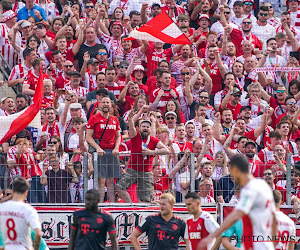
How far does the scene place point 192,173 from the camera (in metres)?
14.7

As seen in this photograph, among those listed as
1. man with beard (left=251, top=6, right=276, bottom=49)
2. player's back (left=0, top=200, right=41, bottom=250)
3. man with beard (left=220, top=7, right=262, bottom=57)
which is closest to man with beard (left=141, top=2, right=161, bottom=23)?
man with beard (left=220, top=7, right=262, bottom=57)

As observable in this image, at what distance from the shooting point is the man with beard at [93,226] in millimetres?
12625

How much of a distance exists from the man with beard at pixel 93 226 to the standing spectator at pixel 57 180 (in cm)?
196

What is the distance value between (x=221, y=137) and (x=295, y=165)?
204cm

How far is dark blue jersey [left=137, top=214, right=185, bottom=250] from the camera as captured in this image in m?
13.1

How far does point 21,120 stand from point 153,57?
4.74m

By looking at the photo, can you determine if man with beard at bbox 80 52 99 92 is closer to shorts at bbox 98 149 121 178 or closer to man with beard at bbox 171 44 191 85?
man with beard at bbox 171 44 191 85

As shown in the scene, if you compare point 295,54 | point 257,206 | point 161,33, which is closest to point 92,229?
point 257,206

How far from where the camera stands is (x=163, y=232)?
13.1 metres

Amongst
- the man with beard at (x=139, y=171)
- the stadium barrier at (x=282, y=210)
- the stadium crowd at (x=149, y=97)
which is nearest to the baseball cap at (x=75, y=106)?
the stadium crowd at (x=149, y=97)

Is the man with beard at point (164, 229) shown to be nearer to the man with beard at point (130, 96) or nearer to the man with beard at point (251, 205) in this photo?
the man with beard at point (251, 205)

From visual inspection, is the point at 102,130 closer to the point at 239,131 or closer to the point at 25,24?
the point at 239,131

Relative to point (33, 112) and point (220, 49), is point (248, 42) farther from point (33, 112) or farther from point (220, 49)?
point (33, 112)

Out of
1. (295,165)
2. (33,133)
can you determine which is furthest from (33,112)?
(295,165)
